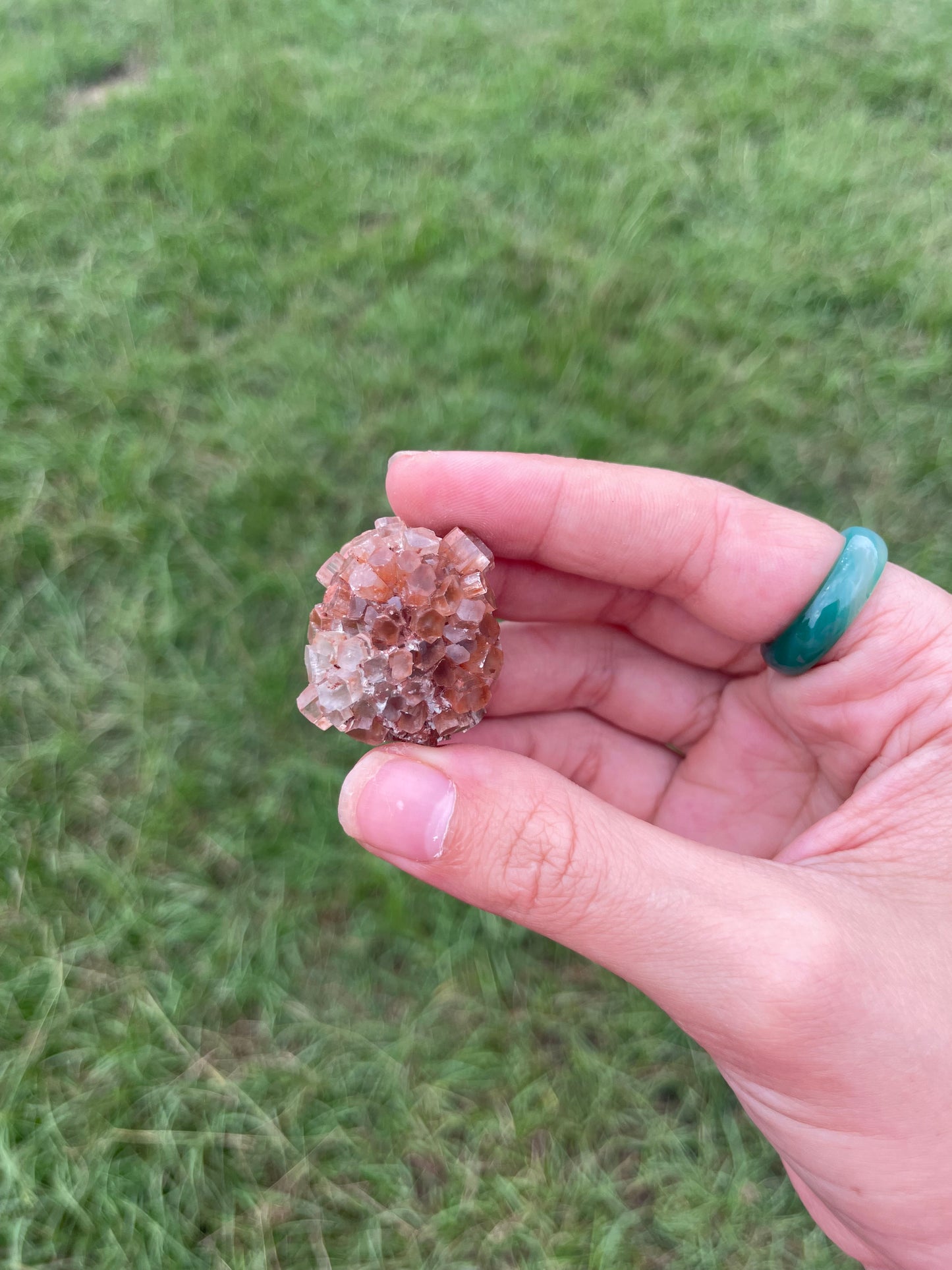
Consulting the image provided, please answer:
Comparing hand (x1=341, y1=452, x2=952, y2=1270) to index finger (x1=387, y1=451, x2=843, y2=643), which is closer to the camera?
hand (x1=341, y1=452, x2=952, y2=1270)

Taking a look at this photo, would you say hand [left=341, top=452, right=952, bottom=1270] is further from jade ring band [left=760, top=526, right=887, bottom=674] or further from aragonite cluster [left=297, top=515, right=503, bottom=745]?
aragonite cluster [left=297, top=515, right=503, bottom=745]

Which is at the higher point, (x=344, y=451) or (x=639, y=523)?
(x=639, y=523)

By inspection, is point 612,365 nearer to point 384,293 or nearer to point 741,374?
point 741,374

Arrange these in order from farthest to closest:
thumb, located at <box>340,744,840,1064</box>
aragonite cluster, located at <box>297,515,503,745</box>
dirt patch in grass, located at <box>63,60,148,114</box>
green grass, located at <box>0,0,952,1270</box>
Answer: dirt patch in grass, located at <box>63,60,148,114</box> < green grass, located at <box>0,0,952,1270</box> < aragonite cluster, located at <box>297,515,503,745</box> < thumb, located at <box>340,744,840,1064</box>

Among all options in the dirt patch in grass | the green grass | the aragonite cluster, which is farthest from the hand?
the dirt patch in grass

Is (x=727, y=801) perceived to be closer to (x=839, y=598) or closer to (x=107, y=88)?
(x=839, y=598)

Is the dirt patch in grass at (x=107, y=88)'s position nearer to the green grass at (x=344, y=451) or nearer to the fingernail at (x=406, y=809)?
the green grass at (x=344, y=451)

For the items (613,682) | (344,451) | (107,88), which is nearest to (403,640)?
(613,682)
